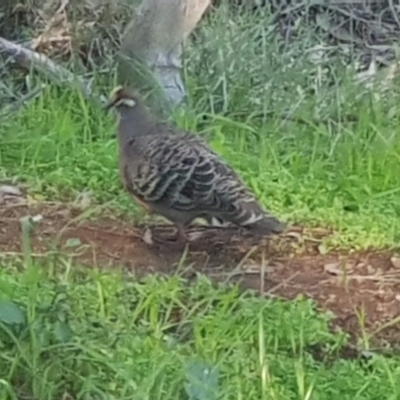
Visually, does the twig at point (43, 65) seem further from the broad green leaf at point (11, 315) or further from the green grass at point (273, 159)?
the broad green leaf at point (11, 315)

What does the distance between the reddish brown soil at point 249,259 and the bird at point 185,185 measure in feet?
0.45

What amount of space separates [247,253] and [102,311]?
1.11m

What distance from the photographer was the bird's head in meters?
6.07

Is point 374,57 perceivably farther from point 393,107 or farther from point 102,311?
point 102,311

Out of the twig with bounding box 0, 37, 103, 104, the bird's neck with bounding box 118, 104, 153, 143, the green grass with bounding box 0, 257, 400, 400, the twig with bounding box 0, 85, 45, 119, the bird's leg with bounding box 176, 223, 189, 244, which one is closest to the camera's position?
the green grass with bounding box 0, 257, 400, 400

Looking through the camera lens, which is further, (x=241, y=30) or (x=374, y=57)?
(x=374, y=57)

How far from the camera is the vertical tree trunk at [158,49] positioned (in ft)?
24.2

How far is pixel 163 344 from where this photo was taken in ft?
14.5

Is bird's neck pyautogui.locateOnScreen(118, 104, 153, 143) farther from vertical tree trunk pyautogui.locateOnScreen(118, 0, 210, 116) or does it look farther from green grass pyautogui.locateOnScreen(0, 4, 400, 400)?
vertical tree trunk pyautogui.locateOnScreen(118, 0, 210, 116)

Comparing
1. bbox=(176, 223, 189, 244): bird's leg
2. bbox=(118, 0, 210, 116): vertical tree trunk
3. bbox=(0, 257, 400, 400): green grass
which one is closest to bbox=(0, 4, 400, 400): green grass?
bbox=(0, 257, 400, 400): green grass

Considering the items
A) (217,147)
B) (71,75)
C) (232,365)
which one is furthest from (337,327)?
(71,75)

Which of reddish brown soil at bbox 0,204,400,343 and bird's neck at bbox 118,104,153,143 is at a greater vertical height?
bird's neck at bbox 118,104,153,143

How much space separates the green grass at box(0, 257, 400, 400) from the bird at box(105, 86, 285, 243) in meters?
0.54

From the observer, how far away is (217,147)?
6.78 m
